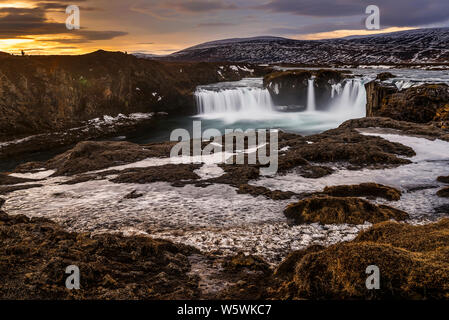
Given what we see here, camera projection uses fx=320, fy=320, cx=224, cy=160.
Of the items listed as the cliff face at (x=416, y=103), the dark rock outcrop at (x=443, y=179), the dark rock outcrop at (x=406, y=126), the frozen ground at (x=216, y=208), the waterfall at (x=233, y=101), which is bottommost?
the frozen ground at (x=216, y=208)

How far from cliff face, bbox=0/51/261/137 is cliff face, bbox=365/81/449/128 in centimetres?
3314

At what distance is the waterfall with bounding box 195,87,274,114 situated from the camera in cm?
5511

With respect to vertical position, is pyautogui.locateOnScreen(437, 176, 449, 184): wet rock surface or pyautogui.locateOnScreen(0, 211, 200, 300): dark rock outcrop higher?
pyautogui.locateOnScreen(437, 176, 449, 184): wet rock surface

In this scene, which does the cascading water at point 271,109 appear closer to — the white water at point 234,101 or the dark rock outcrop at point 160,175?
the white water at point 234,101

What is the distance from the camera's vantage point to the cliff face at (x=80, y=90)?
38.4 m

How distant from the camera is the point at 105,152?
19.5m

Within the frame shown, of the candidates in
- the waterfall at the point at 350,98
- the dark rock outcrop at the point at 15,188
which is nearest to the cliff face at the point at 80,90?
the waterfall at the point at 350,98

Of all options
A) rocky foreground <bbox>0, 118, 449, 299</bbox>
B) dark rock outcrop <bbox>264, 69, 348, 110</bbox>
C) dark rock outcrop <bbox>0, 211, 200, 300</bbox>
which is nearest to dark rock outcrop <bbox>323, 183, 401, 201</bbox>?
rocky foreground <bbox>0, 118, 449, 299</bbox>

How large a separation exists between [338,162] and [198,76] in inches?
2165

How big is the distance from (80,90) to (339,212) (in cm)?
4370

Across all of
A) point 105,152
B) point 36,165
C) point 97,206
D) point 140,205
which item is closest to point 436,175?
point 140,205

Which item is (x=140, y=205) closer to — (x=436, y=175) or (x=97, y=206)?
(x=97, y=206)

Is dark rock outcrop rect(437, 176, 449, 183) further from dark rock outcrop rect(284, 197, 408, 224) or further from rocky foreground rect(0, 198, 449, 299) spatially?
rocky foreground rect(0, 198, 449, 299)

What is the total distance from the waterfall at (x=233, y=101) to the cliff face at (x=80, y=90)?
2.27 m
